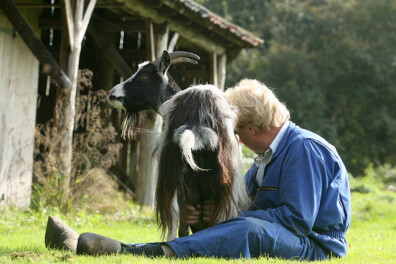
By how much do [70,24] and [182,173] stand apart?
16.5ft

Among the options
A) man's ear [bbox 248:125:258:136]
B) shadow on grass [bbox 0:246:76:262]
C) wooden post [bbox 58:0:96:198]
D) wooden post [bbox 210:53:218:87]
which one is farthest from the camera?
wooden post [bbox 210:53:218:87]

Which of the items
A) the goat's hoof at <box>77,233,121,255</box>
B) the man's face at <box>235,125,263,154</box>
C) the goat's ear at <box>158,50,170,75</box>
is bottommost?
the goat's hoof at <box>77,233,121,255</box>

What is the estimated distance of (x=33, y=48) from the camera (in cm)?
903

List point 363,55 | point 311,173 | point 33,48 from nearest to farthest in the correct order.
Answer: point 311,173 → point 33,48 → point 363,55

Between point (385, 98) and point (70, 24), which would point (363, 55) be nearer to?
point (385, 98)

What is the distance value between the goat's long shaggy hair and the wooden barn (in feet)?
9.50

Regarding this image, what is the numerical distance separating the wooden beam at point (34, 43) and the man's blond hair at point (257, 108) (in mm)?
4734

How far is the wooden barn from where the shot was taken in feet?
30.3

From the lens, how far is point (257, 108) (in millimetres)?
4879

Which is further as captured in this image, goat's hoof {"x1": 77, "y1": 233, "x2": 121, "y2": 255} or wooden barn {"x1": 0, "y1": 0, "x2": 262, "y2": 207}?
wooden barn {"x1": 0, "y1": 0, "x2": 262, "y2": 207}

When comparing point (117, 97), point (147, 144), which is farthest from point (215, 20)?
point (117, 97)

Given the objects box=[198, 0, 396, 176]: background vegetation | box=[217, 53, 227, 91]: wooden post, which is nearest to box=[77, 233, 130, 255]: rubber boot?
box=[217, 53, 227, 91]: wooden post

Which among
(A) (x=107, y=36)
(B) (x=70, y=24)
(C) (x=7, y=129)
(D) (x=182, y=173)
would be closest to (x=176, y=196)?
(D) (x=182, y=173)

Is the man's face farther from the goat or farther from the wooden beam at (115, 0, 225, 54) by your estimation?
the wooden beam at (115, 0, 225, 54)
